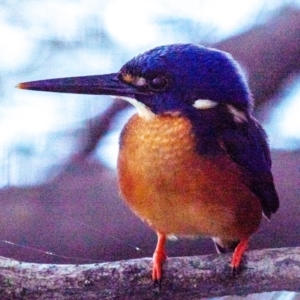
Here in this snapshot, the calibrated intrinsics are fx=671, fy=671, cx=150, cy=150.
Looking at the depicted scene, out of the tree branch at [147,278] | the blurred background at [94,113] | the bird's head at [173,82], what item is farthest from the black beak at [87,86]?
the tree branch at [147,278]

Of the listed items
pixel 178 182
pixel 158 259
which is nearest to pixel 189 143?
pixel 178 182

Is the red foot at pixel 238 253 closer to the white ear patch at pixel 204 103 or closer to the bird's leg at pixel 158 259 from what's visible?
the bird's leg at pixel 158 259

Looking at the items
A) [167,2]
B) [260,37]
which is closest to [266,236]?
[260,37]

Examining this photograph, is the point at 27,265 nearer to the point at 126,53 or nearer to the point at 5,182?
the point at 5,182

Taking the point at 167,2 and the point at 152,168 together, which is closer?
the point at 152,168

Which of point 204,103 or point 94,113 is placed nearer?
point 204,103

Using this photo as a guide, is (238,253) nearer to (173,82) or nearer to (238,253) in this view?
(238,253)
